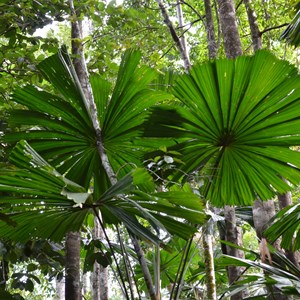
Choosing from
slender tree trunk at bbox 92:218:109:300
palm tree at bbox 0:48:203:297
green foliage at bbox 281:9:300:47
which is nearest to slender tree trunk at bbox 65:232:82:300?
palm tree at bbox 0:48:203:297

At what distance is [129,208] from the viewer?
1.71 meters

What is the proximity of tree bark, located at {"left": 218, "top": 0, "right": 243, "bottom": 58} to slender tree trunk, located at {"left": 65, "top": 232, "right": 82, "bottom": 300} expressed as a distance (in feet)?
6.89

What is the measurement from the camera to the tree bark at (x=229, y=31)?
3.53m

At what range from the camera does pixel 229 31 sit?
3.62 meters

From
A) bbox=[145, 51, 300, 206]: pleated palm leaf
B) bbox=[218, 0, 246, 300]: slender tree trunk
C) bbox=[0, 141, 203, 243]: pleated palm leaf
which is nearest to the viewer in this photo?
bbox=[0, 141, 203, 243]: pleated palm leaf

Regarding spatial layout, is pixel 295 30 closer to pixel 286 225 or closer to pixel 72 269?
pixel 286 225

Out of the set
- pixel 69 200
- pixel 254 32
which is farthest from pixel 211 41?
pixel 69 200

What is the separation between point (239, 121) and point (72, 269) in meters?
2.04

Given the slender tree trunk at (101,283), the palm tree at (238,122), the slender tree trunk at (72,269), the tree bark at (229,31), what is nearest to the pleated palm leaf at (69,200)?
the palm tree at (238,122)

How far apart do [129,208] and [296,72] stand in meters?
1.10

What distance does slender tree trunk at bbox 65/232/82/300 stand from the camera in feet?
11.1

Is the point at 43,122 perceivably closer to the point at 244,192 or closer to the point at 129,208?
the point at 129,208

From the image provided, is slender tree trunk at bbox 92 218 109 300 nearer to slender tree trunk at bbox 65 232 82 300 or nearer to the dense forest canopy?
slender tree trunk at bbox 65 232 82 300

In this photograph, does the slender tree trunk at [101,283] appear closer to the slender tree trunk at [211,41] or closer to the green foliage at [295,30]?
the slender tree trunk at [211,41]
